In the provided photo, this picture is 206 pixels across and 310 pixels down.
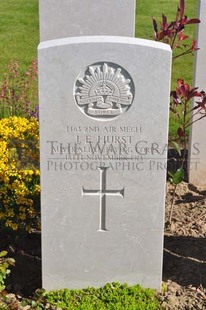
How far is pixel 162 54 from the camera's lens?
3.35 m

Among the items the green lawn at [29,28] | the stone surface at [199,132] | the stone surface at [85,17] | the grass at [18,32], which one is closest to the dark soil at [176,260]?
the stone surface at [199,132]

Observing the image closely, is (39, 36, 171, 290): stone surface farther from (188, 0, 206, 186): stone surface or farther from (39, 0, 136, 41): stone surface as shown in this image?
(188, 0, 206, 186): stone surface

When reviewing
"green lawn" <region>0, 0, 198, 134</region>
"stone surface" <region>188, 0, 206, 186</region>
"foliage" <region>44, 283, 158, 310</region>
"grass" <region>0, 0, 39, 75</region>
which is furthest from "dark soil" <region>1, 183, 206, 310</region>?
"grass" <region>0, 0, 39, 75</region>

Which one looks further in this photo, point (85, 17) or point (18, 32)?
point (18, 32)

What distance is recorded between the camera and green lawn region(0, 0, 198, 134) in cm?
941

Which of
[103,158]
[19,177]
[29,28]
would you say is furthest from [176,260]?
[29,28]

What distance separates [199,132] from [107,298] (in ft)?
7.20

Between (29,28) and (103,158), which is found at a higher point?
(29,28)

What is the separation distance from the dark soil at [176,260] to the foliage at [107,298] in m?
0.12

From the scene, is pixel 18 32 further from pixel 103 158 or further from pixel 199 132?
pixel 103 158

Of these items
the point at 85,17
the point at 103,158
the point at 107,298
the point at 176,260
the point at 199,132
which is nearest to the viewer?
the point at 103,158

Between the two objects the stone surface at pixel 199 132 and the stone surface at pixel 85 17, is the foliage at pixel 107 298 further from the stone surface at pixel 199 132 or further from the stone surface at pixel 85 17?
the stone surface at pixel 85 17

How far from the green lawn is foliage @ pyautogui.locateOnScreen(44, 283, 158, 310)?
4.95m

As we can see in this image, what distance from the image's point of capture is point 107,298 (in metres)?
3.72
